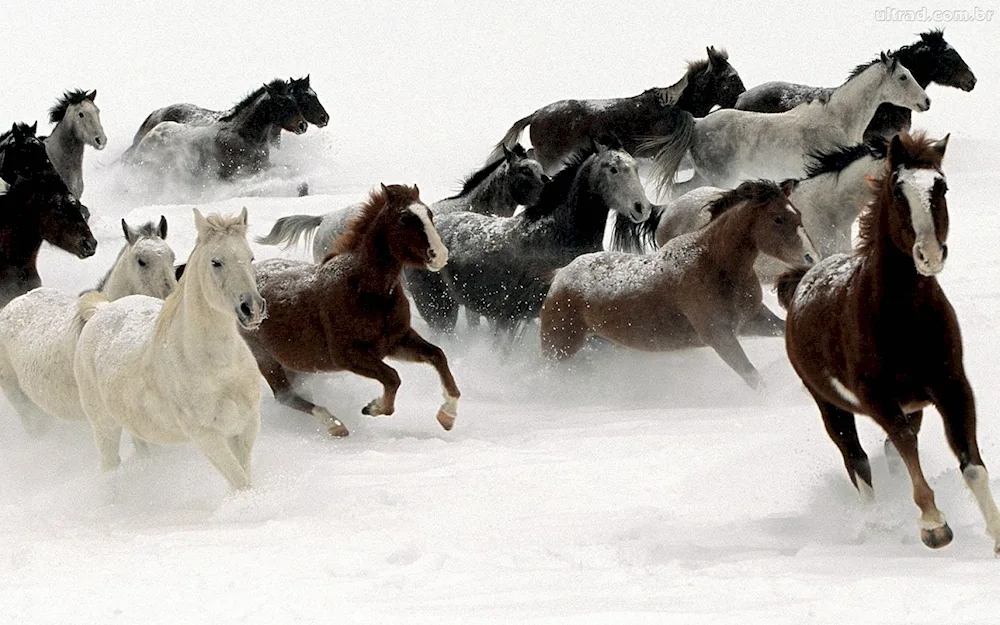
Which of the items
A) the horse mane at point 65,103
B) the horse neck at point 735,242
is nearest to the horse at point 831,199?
the horse neck at point 735,242

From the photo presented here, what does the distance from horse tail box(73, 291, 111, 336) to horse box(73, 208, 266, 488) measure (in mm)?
582

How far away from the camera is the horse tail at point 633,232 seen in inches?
378

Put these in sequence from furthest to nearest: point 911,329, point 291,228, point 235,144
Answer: point 235,144
point 291,228
point 911,329

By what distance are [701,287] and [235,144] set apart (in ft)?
28.1

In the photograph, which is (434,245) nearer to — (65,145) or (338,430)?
(338,430)

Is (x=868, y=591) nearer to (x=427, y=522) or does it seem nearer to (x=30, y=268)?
(x=427, y=522)

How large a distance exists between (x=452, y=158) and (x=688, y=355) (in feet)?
35.0

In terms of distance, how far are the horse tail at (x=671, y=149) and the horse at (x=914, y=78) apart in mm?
1218

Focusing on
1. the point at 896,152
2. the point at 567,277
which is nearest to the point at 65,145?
the point at 567,277

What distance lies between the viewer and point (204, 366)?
5.62 meters

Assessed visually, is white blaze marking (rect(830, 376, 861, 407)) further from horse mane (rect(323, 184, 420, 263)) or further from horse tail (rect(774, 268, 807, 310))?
horse mane (rect(323, 184, 420, 263))

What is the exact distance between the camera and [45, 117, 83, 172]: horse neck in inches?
514

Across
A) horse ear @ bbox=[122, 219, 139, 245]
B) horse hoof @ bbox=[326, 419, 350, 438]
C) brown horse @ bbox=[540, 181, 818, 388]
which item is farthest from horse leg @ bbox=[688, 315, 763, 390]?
horse ear @ bbox=[122, 219, 139, 245]

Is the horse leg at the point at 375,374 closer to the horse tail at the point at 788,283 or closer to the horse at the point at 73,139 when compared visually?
the horse tail at the point at 788,283
